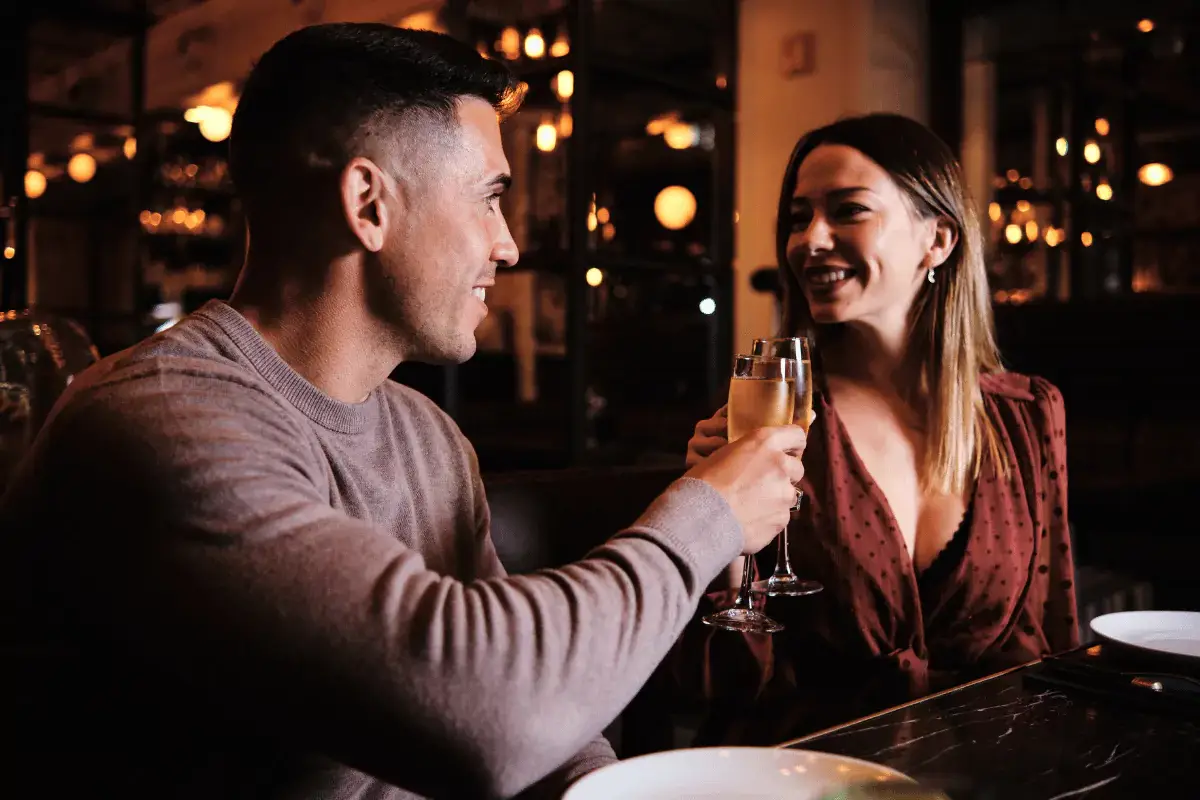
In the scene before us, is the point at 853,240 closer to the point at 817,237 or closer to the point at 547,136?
the point at 817,237

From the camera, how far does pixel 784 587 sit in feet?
4.68

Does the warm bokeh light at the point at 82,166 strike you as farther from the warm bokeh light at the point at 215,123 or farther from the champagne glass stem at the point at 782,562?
→ the champagne glass stem at the point at 782,562

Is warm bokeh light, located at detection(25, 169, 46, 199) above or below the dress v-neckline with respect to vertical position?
above

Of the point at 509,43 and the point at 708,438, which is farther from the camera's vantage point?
the point at 509,43

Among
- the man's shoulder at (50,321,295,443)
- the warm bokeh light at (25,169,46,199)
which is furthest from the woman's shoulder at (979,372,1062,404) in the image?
the warm bokeh light at (25,169,46,199)

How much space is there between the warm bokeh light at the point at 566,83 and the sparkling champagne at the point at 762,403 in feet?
8.13

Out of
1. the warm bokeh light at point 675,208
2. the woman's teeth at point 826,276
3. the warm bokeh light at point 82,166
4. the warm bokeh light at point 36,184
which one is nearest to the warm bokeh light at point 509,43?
the warm bokeh light at point 675,208

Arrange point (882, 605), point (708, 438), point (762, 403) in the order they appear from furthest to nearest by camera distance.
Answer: point (882, 605)
point (708, 438)
point (762, 403)

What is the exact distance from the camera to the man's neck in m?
1.02

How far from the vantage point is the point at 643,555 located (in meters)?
0.83

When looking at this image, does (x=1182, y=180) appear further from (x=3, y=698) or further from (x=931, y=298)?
(x=3, y=698)

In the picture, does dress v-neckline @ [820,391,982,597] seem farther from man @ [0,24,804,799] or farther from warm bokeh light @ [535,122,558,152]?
warm bokeh light @ [535,122,558,152]

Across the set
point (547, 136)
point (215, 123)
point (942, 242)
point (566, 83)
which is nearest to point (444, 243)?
point (942, 242)

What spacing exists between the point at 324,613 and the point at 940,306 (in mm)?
1452
